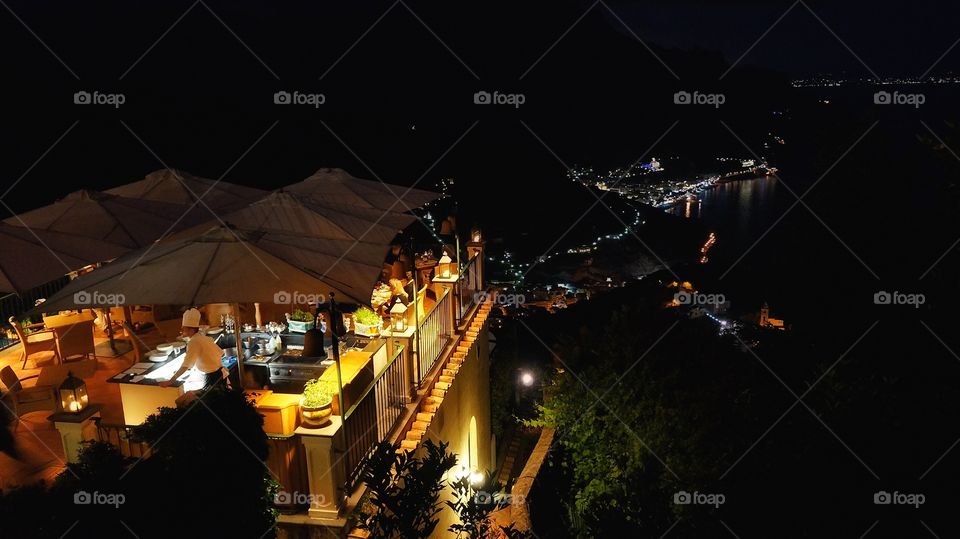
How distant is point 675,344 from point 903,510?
13.8ft

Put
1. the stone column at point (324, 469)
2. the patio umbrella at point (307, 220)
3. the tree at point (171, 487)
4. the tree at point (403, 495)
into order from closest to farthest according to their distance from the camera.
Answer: the tree at point (171, 487)
the tree at point (403, 495)
the stone column at point (324, 469)
the patio umbrella at point (307, 220)

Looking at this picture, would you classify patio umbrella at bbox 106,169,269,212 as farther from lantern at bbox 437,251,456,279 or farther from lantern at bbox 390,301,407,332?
lantern at bbox 390,301,407,332

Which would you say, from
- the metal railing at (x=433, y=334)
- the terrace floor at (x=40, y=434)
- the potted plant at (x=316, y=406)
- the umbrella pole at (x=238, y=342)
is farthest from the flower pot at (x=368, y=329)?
the terrace floor at (x=40, y=434)

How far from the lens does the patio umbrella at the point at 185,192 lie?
1011 centimetres

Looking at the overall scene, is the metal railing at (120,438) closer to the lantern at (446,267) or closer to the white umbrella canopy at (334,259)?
the white umbrella canopy at (334,259)

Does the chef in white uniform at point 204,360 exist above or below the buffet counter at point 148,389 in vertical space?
above

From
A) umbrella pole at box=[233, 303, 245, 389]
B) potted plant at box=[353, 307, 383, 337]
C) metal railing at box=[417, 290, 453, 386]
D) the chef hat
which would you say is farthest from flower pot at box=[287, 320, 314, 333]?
metal railing at box=[417, 290, 453, 386]

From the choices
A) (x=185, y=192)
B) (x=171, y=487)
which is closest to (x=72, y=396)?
(x=171, y=487)

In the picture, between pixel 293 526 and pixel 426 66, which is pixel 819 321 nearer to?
pixel 293 526

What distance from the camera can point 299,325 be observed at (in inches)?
258

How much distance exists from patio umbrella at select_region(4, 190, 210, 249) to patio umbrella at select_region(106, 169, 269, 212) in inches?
47.7

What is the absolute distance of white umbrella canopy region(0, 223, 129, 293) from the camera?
20.6 ft

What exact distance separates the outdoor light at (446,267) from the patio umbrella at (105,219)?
4268mm

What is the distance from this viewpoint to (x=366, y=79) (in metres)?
42.1
